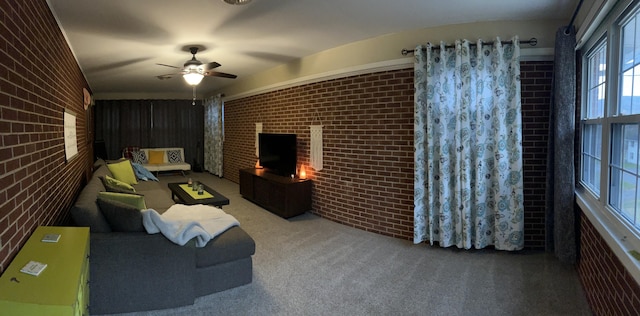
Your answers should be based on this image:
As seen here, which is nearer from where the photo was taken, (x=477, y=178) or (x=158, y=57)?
(x=477, y=178)

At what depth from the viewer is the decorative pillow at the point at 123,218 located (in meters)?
2.38

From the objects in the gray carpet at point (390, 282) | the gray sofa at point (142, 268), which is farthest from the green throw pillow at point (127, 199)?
the gray carpet at point (390, 282)

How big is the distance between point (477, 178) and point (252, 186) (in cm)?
346

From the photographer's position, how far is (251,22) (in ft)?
10.7

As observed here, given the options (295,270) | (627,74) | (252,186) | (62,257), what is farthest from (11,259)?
(252,186)

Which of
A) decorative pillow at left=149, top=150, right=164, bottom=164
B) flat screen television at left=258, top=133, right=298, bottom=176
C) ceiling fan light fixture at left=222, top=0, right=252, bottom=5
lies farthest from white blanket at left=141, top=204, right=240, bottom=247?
decorative pillow at left=149, top=150, right=164, bottom=164

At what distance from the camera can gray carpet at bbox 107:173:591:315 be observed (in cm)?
236

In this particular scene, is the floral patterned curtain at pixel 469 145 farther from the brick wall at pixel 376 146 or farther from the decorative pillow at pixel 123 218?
the decorative pillow at pixel 123 218

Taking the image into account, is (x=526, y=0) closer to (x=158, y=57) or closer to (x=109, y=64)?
(x=158, y=57)

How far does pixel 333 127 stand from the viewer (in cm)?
448

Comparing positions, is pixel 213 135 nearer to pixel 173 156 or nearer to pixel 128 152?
pixel 173 156

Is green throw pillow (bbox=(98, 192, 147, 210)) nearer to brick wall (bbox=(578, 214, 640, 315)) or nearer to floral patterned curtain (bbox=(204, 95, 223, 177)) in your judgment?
brick wall (bbox=(578, 214, 640, 315))

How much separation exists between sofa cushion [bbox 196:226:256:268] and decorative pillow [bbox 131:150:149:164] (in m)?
7.25

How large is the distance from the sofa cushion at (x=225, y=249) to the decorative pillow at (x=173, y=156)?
23.6 ft
